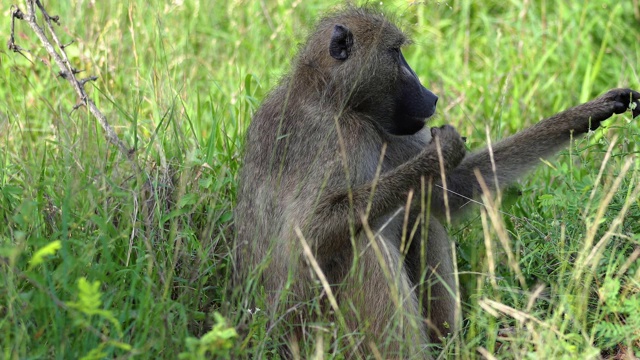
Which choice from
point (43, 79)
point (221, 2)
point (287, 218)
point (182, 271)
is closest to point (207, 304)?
point (182, 271)

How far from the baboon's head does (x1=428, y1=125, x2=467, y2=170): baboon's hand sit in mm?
246

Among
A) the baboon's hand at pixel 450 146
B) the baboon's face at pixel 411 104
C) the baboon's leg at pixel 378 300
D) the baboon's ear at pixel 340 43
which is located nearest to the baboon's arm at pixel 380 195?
the baboon's hand at pixel 450 146

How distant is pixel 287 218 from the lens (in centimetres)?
343

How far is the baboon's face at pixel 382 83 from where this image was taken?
361 centimetres

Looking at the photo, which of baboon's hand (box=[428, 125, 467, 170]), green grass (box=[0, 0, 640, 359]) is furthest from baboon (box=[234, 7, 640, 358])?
green grass (box=[0, 0, 640, 359])

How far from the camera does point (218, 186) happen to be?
3.45 meters

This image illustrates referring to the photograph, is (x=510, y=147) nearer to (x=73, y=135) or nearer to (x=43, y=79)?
(x=73, y=135)

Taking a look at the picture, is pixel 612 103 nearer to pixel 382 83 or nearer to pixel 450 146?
pixel 450 146

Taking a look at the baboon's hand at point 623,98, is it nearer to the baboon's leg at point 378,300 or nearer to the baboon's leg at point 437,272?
the baboon's leg at point 437,272

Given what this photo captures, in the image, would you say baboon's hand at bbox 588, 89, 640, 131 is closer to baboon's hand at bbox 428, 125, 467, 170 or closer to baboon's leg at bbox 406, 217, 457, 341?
baboon's hand at bbox 428, 125, 467, 170

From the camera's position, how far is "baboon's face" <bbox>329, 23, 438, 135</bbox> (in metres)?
3.61

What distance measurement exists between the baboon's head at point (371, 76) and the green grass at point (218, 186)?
0.45 meters

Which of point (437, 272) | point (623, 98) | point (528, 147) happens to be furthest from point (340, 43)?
point (623, 98)

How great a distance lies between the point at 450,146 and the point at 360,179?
0.34 m
